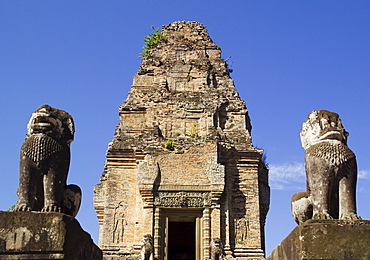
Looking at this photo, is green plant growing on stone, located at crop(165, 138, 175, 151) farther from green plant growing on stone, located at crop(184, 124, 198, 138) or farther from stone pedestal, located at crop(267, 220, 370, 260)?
stone pedestal, located at crop(267, 220, 370, 260)

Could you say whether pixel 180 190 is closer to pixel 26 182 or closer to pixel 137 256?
pixel 137 256

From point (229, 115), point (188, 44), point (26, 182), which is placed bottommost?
point (26, 182)

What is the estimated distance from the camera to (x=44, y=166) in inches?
264

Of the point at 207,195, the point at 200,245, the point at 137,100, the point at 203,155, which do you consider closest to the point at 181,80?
the point at 137,100

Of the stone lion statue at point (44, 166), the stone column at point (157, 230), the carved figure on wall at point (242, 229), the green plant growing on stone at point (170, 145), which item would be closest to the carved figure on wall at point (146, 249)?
the stone column at point (157, 230)

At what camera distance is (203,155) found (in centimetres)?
1833

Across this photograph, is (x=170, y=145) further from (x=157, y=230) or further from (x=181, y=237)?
(x=181, y=237)

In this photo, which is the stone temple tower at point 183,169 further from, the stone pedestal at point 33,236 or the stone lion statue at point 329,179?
the stone pedestal at point 33,236

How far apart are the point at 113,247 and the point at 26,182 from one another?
451 inches

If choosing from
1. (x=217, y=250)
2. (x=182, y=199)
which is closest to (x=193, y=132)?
(x=182, y=199)

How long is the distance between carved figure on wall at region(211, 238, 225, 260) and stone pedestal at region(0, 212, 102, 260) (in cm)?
1139

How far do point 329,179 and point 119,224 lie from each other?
1224cm

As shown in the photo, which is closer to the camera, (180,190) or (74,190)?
(74,190)

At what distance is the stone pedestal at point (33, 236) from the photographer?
19.0 feet
